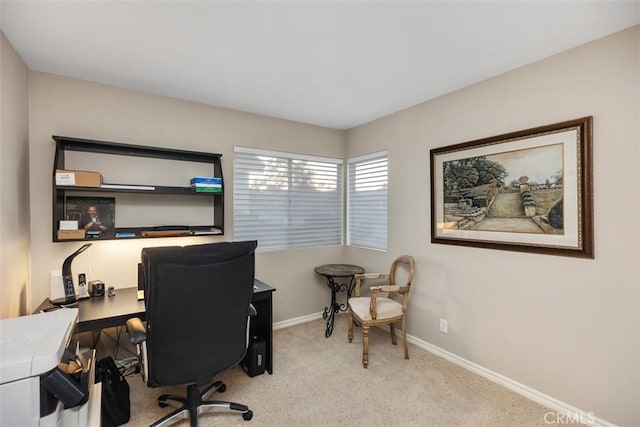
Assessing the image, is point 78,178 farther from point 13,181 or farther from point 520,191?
point 520,191

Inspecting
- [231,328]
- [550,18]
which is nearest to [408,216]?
[550,18]

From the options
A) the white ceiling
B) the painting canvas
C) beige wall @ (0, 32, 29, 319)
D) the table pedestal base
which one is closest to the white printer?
beige wall @ (0, 32, 29, 319)

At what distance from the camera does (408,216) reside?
3150mm

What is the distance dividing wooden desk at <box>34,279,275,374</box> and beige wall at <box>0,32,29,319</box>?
218mm

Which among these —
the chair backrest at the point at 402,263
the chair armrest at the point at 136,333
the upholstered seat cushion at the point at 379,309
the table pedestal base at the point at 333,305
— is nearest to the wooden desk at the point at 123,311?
the chair armrest at the point at 136,333

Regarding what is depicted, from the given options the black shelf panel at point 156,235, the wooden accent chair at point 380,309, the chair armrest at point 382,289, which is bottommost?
the wooden accent chair at point 380,309

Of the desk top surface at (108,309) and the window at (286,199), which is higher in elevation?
the window at (286,199)

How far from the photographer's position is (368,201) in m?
3.73

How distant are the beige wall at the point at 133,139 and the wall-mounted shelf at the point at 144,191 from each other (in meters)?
0.09

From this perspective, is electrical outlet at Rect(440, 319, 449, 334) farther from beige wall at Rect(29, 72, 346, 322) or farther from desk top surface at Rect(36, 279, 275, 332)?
desk top surface at Rect(36, 279, 275, 332)

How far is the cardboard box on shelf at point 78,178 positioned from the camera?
2.21 meters

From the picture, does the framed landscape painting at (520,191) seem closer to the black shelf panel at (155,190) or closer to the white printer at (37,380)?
the black shelf panel at (155,190)

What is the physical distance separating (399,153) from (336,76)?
120cm

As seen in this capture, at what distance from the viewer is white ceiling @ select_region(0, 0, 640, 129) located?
5.32ft
